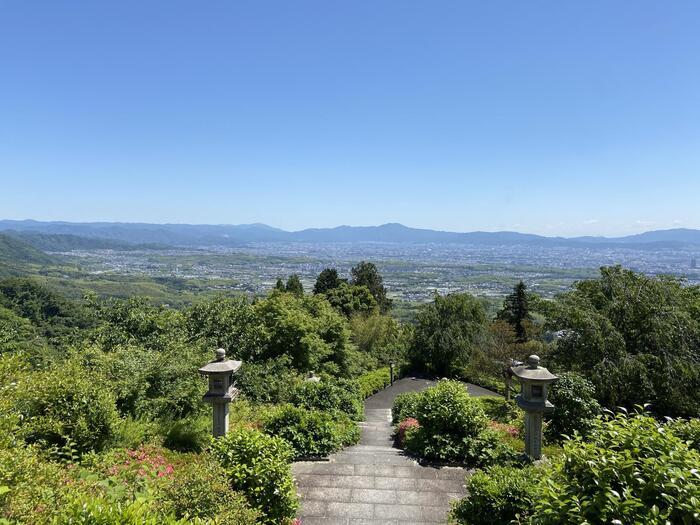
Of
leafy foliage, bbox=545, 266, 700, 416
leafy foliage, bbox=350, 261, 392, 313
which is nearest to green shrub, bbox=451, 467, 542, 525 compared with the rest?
leafy foliage, bbox=545, 266, 700, 416

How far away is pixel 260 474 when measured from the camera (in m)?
4.22

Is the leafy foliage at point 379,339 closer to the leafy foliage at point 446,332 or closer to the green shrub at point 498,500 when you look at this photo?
the leafy foliage at point 446,332

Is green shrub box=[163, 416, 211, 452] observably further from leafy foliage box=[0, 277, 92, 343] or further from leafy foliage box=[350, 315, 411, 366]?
leafy foliage box=[0, 277, 92, 343]

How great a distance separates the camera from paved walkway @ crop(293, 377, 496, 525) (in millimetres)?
4781

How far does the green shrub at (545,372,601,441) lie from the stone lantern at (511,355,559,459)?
5.58ft

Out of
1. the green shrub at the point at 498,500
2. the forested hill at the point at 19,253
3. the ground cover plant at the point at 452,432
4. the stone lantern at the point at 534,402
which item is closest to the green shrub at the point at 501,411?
the ground cover plant at the point at 452,432

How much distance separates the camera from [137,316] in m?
13.1

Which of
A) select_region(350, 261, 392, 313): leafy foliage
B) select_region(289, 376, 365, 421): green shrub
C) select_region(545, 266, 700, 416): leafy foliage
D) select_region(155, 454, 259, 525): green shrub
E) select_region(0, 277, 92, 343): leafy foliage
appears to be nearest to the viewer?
select_region(155, 454, 259, 525): green shrub

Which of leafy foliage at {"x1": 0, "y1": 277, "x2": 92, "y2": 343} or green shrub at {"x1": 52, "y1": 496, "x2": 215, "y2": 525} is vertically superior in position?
green shrub at {"x1": 52, "y1": 496, "x2": 215, "y2": 525}

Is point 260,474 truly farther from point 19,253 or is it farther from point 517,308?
point 19,253

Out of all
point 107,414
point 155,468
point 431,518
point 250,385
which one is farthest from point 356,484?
point 250,385

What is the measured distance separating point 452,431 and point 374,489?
1792 millimetres

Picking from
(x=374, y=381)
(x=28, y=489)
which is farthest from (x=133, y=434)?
(x=374, y=381)

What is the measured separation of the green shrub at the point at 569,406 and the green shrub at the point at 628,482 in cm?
494
